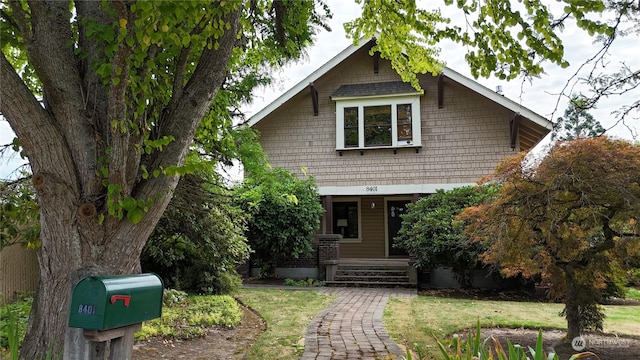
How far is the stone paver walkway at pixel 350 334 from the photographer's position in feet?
17.5

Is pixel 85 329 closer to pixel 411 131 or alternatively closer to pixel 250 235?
pixel 250 235

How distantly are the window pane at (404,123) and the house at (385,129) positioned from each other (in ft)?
0.11

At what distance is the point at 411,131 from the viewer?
1551 centimetres

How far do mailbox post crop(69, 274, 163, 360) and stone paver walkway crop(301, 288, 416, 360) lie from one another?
2.87 m

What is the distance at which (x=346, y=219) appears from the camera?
58.6 ft

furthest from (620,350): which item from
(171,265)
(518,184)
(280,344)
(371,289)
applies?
(171,265)

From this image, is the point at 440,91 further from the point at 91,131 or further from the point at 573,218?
the point at 91,131

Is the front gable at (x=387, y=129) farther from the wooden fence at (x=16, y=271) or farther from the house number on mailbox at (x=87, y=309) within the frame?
the house number on mailbox at (x=87, y=309)

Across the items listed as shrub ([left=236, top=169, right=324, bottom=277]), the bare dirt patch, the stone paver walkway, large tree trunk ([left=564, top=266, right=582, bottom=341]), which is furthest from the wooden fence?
large tree trunk ([left=564, top=266, right=582, bottom=341])

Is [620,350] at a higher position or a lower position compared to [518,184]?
lower

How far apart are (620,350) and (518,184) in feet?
9.63

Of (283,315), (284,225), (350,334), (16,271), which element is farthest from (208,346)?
(284,225)

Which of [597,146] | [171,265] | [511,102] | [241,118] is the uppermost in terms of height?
[511,102]

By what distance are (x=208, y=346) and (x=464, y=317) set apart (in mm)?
5026
